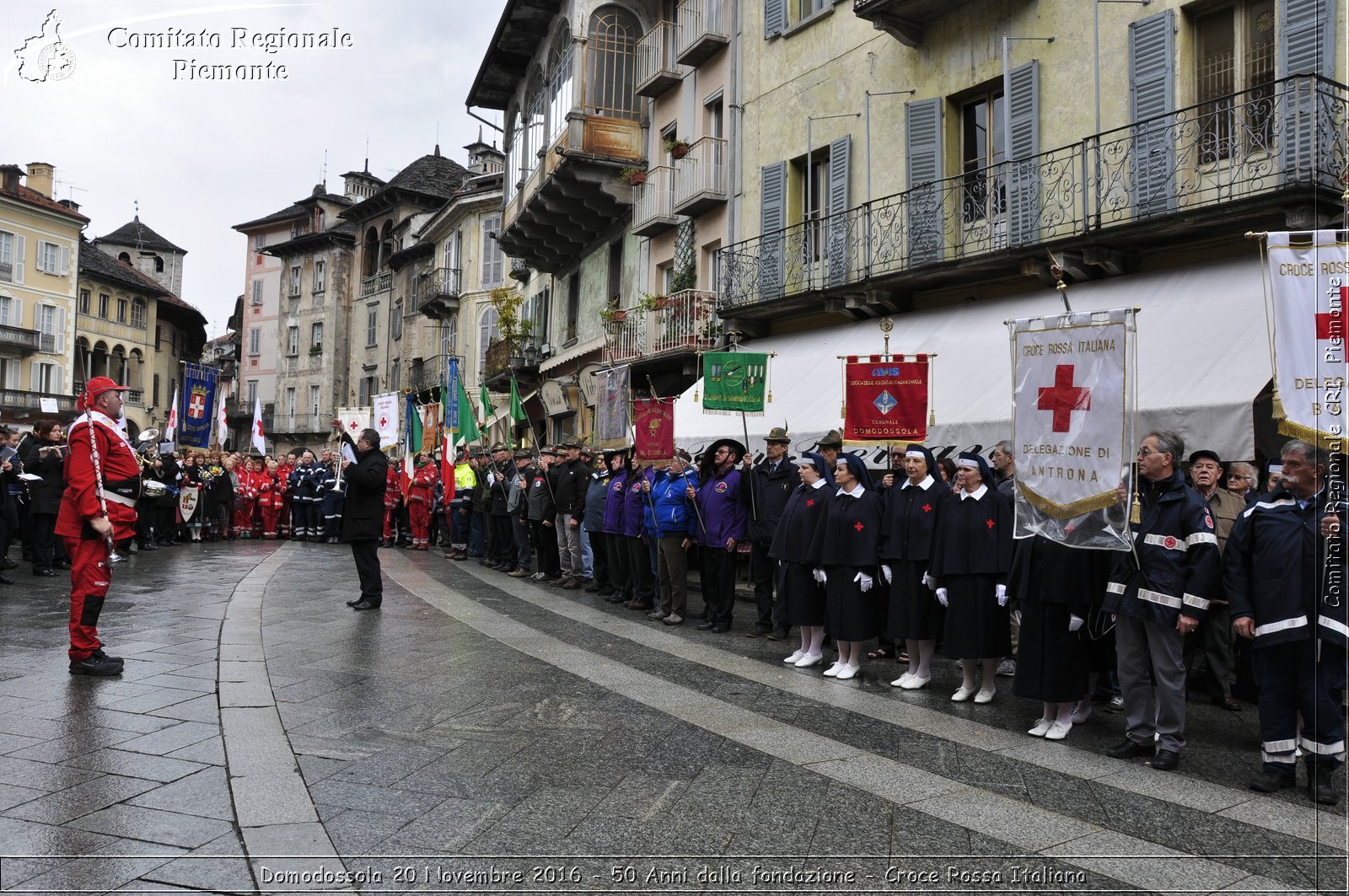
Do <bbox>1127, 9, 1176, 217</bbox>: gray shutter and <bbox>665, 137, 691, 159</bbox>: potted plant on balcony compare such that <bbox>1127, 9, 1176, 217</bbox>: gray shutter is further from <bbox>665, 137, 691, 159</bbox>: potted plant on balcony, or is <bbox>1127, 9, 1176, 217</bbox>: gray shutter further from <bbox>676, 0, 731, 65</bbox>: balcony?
<bbox>665, 137, 691, 159</bbox>: potted plant on balcony

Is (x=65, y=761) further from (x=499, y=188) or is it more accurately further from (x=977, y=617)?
(x=499, y=188)

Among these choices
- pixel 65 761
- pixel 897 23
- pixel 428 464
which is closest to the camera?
pixel 65 761

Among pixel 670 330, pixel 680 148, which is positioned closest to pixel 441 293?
pixel 680 148

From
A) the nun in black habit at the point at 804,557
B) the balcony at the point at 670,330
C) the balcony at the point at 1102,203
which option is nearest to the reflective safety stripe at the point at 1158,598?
the nun in black habit at the point at 804,557

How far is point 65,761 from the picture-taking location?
18.0ft

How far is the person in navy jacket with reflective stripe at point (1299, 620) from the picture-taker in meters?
5.80

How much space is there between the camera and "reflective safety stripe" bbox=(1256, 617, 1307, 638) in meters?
5.81

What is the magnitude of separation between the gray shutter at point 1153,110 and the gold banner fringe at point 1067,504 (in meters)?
7.29

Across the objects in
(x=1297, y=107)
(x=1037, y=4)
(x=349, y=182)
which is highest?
(x=349, y=182)

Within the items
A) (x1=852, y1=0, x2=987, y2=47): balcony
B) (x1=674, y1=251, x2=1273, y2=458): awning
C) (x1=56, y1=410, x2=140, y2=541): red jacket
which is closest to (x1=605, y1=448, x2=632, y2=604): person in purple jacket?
(x1=674, y1=251, x2=1273, y2=458): awning

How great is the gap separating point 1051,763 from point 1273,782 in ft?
3.77

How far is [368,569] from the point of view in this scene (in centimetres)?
1195

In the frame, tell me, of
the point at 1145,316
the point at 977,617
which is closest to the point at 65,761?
the point at 977,617

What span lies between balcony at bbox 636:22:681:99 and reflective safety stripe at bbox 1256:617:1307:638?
1972 cm
